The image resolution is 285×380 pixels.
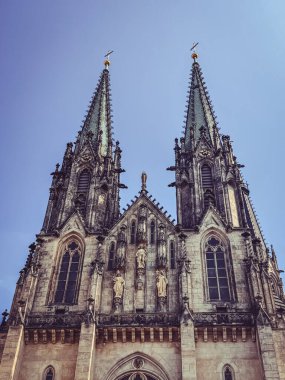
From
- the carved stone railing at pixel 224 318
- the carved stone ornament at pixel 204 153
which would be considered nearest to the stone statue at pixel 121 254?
the carved stone railing at pixel 224 318

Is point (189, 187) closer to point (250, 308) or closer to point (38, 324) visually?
point (250, 308)

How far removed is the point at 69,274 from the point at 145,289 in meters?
4.14

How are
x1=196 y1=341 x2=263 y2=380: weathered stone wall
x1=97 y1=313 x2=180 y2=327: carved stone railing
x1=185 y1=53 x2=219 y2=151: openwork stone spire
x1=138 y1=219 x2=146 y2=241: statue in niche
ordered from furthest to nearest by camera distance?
x1=185 y1=53 x2=219 y2=151: openwork stone spire
x1=138 y1=219 x2=146 y2=241: statue in niche
x1=97 y1=313 x2=180 y2=327: carved stone railing
x1=196 y1=341 x2=263 y2=380: weathered stone wall

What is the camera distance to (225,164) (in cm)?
3031

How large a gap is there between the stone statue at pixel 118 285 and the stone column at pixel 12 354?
4583mm

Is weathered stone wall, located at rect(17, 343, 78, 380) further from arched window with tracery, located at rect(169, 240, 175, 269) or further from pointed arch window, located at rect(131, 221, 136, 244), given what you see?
pointed arch window, located at rect(131, 221, 136, 244)

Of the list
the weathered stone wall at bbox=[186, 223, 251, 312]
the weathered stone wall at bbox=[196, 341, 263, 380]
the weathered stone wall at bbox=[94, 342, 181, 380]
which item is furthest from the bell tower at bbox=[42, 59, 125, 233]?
the weathered stone wall at bbox=[196, 341, 263, 380]

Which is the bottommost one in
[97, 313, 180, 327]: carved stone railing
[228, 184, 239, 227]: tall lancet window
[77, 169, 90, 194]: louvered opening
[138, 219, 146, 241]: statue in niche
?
[97, 313, 180, 327]: carved stone railing

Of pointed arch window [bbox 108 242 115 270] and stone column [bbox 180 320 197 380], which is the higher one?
pointed arch window [bbox 108 242 115 270]

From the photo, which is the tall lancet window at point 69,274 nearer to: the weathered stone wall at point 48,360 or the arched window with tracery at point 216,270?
the weathered stone wall at point 48,360

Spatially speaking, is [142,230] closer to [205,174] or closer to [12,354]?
[205,174]

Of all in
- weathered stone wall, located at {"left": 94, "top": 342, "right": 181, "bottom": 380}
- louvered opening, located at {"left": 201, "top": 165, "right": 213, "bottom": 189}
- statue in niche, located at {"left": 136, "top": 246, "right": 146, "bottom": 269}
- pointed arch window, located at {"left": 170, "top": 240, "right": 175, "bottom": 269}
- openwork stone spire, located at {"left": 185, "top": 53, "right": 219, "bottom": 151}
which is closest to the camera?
weathered stone wall, located at {"left": 94, "top": 342, "right": 181, "bottom": 380}

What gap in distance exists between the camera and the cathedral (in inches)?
806

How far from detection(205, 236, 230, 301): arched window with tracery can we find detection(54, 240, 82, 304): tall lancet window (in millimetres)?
6697
